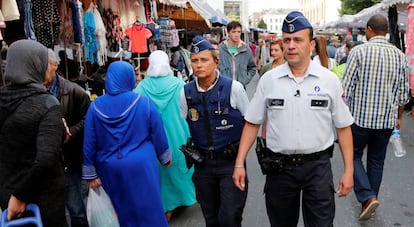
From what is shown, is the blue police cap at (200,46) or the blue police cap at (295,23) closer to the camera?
the blue police cap at (295,23)

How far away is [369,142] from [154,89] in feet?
7.84

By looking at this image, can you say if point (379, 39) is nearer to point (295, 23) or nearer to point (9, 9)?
point (295, 23)

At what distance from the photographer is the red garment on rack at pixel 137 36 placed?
279 inches

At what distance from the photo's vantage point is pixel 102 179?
136 inches

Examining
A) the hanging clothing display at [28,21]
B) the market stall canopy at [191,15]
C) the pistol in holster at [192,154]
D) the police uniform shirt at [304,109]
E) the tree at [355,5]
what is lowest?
the pistol in holster at [192,154]

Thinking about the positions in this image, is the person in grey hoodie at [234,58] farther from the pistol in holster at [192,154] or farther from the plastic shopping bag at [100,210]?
the plastic shopping bag at [100,210]

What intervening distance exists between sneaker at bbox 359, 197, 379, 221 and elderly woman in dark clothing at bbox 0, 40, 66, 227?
3208 mm

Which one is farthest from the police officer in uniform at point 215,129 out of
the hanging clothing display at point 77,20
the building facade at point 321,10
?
the building facade at point 321,10

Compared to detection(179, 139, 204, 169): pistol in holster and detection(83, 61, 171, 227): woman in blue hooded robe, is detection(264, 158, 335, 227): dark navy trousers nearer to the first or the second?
detection(179, 139, 204, 169): pistol in holster

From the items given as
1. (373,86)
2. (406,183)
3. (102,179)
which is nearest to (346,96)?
(373,86)

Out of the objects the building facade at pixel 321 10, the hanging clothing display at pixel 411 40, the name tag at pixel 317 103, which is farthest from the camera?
the building facade at pixel 321 10

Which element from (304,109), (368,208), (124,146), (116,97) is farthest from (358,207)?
(116,97)

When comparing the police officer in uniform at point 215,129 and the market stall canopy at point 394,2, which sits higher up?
the market stall canopy at point 394,2

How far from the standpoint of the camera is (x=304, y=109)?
109 inches
